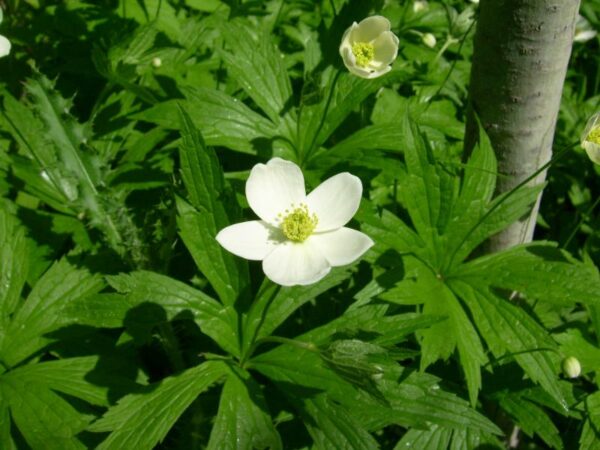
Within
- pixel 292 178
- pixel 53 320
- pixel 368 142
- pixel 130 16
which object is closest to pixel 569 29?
pixel 368 142

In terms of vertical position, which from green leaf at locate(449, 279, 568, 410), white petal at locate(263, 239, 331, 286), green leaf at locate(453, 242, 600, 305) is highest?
white petal at locate(263, 239, 331, 286)

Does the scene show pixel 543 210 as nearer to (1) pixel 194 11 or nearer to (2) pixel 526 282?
(2) pixel 526 282

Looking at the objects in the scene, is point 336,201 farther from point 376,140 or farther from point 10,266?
point 10,266

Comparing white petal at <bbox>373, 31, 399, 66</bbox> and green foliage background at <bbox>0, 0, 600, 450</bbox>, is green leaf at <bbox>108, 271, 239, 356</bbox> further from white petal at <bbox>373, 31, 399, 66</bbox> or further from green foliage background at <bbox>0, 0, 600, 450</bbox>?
white petal at <bbox>373, 31, 399, 66</bbox>


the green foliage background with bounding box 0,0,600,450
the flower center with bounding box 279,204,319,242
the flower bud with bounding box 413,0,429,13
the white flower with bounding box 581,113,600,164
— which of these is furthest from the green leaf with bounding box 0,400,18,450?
the flower bud with bounding box 413,0,429,13

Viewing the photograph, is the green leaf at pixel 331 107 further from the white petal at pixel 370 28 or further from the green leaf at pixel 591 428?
the green leaf at pixel 591 428

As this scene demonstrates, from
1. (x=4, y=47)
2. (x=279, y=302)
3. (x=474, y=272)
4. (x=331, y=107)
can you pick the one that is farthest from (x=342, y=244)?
(x=4, y=47)
